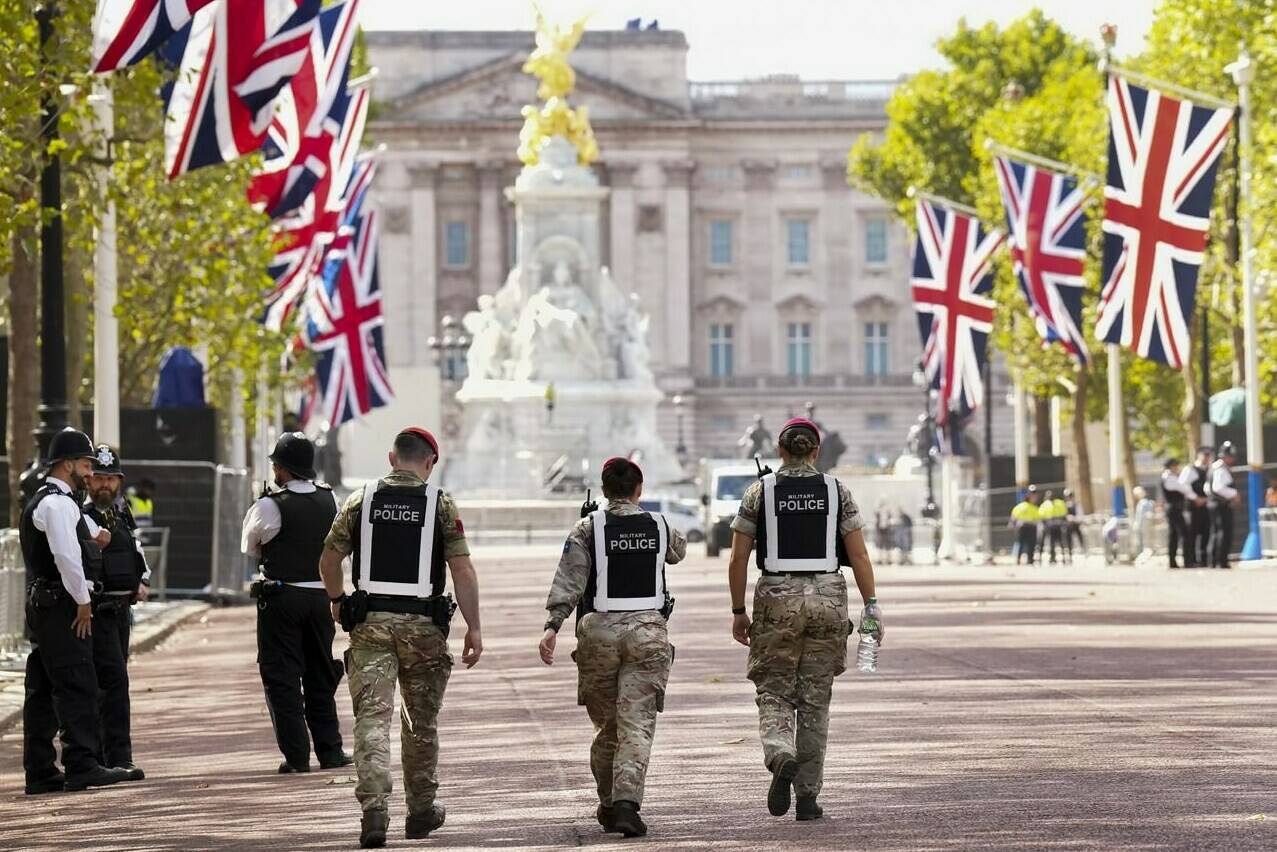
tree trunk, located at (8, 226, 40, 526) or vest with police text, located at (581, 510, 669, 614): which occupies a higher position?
tree trunk, located at (8, 226, 40, 526)

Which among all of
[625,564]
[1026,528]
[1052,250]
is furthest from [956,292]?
[625,564]

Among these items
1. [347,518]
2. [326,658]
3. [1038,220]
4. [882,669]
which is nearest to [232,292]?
[1038,220]

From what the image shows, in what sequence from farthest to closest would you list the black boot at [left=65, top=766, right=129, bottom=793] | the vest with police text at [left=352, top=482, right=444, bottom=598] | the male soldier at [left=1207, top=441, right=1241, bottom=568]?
the male soldier at [left=1207, top=441, right=1241, bottom=568] < the black boot at [left=65, top=766, right=129, bottom=793] < the vest with police text at [left=352, top=482, right=444, bottom=598]

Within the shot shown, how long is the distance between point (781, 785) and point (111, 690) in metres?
5.08

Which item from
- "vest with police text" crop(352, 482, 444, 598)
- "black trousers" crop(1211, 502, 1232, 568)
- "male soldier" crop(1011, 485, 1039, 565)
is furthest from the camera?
"male soldier" crop(1011, 485, 1039, 565)

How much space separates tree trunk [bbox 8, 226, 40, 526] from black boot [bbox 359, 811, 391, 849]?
1944 cm

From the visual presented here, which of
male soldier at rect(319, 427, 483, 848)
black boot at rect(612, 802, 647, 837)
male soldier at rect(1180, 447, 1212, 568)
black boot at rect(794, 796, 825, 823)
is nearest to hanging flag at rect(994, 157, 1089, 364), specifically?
male soldier at rect(1180, 447, 1212, 568)

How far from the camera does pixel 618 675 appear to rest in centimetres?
1316

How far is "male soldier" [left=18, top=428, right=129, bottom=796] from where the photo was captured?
1597 cm

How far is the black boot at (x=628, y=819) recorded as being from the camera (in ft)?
41.0

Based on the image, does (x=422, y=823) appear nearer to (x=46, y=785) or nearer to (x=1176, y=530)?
(x=46, y=785)

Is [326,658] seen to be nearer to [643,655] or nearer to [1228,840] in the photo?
[643,655]

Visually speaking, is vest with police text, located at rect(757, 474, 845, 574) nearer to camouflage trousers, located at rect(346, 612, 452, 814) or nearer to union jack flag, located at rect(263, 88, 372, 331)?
camouflage trousers, located at rect(346, 612, 452, 814)

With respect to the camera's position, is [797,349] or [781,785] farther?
[797,349]
